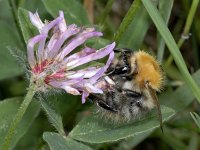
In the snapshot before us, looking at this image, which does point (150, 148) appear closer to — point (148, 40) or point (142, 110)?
point (148, 40)

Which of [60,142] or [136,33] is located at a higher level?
[60,142]

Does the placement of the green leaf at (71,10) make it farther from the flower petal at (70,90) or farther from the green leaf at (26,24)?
the flower petal at (70,90)

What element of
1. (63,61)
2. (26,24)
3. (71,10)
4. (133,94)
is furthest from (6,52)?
(133,94)

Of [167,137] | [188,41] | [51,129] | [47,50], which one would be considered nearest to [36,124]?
[51,129]

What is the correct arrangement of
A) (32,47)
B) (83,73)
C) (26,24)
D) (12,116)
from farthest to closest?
(12,116) < (26,24) < (83,73) < (32,47)

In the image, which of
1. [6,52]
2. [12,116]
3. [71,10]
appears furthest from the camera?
[6,52]

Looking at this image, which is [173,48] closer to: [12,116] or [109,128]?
[109,128]


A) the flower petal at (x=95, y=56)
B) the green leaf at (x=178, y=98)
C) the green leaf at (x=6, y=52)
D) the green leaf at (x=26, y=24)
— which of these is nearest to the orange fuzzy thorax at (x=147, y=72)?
the flower petal at (x=95, y=56)

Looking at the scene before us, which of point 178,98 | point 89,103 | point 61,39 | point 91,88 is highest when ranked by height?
point 61,39
